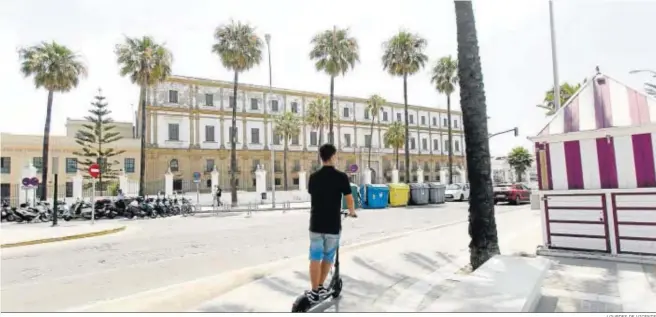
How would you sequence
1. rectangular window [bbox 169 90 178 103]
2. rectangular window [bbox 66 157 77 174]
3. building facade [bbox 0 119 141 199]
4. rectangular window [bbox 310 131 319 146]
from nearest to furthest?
building facade [bbox 0 119 141 199]
rectangular window [bbox 66 157 77 174]
rectangular window [bbox 169 90 178 103]
rectangular window [bbox 310 131 319 146]

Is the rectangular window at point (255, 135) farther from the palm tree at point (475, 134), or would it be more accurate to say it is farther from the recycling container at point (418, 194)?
the palm tree at point (475, 134)

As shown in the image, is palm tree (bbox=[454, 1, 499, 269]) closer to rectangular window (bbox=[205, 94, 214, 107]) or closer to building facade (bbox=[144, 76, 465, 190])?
building facade (bbox=[144, 76, 465, 190])

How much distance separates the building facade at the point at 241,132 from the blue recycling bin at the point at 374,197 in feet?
66.1

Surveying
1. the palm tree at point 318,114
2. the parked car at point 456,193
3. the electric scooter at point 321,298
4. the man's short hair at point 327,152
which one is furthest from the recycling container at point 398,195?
the palm tree at point 318,114

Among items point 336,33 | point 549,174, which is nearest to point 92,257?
point 549,174

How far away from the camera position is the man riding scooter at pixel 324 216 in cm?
413

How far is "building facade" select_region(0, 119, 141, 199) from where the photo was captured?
123 feet

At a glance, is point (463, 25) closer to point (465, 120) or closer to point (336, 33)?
point (465, 120)

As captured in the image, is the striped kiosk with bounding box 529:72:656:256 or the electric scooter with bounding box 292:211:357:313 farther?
the striped kiosk with bounding box 529:72:656:256

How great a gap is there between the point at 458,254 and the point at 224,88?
4464 cm

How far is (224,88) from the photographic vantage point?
48688 millimetres

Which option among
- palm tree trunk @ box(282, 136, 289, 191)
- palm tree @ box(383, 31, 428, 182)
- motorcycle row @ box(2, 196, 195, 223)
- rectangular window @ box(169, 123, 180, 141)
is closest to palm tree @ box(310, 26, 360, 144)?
palm tree @ box(383, 31, 428, 182)

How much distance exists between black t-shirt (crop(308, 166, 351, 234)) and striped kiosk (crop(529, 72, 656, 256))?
4186mm

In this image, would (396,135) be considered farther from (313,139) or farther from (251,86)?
(251,86)
